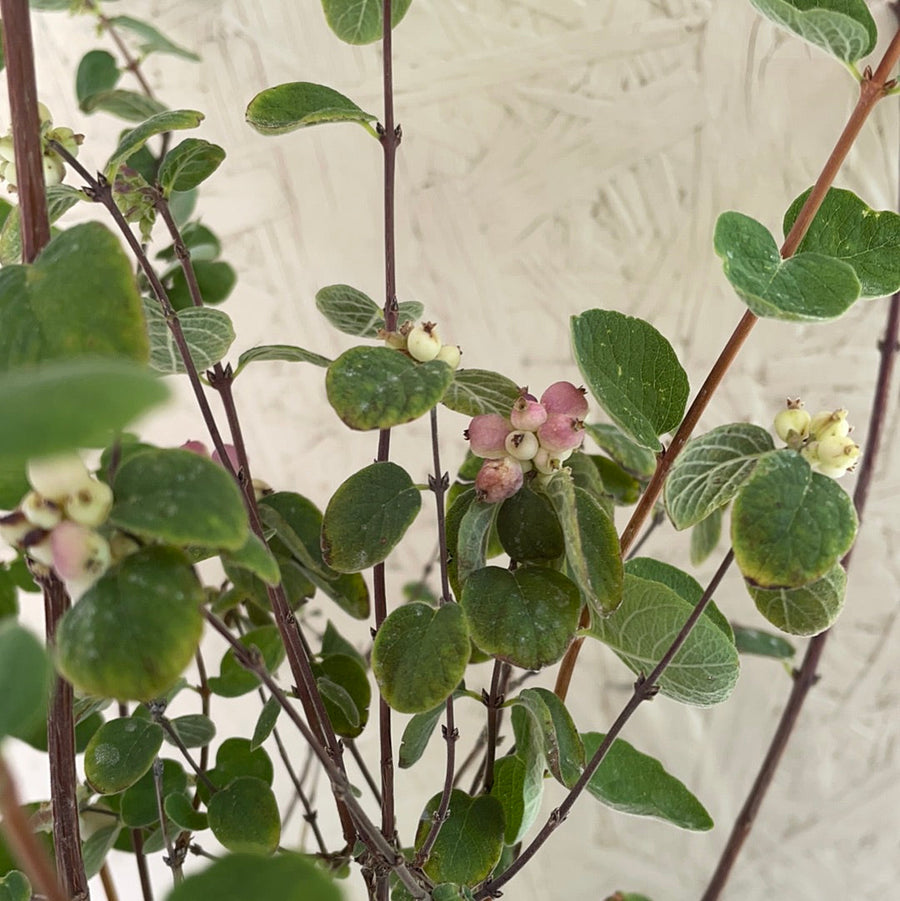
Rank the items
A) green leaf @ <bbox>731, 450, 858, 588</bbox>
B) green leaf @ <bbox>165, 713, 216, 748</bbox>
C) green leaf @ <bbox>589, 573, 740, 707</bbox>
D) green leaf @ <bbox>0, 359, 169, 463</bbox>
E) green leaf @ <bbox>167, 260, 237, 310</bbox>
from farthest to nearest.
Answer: green leaf @ <bbox>167, 260, 237, 310</bbox> → green leaf @ <bbox>165, 713, 216, 748</bbox> → green leaf @ <bbox>589, 573, 740, 707</bbox> → green leaf @ <bbox>731, 450, 858, 588</bbox> → green leaf @ <bbox>0, 359, 169, 463</bbox>

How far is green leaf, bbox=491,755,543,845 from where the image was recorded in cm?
45

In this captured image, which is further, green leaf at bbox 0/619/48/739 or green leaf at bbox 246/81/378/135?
green leaf at bbox 246/81/378/135

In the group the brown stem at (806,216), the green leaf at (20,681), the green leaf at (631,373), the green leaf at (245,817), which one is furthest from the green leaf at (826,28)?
the green leaf at (245,817)

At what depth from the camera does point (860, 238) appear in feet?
1.45

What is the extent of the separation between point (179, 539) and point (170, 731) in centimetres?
29

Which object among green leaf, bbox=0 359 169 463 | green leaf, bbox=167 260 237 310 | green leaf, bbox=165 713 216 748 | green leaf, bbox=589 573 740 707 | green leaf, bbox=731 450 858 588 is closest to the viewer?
green leaf, bbox=0 359 169 463

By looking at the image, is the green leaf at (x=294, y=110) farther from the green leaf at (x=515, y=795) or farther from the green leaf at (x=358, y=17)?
the green leaf at (x=515, y=795)

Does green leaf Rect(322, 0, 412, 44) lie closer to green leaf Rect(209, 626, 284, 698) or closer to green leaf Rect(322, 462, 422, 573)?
green leaf Rect(322, 462, 422, 573)

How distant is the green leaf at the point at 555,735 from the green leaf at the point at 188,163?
12.5 inches

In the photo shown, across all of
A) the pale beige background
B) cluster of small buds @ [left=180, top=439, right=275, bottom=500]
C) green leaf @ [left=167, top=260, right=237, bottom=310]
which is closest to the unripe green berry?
cluster of small buds @ [left=180, top=439, right=275, bottom=500]

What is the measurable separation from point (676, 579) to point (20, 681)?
382 mm

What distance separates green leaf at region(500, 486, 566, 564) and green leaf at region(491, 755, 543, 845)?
0.12 m

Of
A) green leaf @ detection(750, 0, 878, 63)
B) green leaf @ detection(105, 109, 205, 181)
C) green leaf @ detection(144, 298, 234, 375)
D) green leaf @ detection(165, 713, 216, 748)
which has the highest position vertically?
green leaf @ detection(105, 109, 205, 181)

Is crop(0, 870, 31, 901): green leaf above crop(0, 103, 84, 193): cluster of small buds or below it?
below
